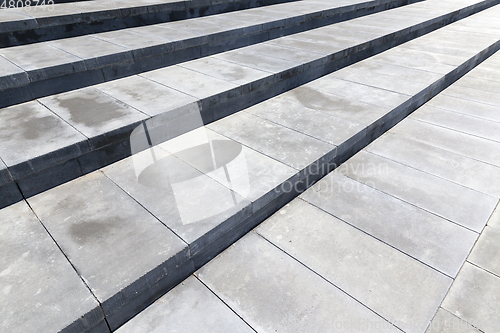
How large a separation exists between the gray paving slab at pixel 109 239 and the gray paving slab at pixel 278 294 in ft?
1.64

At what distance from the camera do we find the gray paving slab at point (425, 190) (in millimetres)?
3762

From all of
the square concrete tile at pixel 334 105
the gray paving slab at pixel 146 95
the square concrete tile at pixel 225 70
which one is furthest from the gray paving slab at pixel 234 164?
the square concrete tile at pixel 334 105

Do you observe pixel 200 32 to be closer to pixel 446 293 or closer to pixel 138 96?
pixel 138 96

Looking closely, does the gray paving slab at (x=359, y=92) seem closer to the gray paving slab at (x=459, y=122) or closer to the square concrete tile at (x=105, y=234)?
the gray paving slab at (x=459, y=122)

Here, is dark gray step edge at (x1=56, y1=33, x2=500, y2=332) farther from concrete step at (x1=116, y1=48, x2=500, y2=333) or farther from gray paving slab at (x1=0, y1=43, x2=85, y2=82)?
gray paving slab at (x1=0, y1=43, x2=85, y2=82)

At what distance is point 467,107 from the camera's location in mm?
6324

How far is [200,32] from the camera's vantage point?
23.5 ft

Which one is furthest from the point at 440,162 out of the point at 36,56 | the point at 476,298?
the point at 36,56

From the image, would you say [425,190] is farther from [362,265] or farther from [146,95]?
[146,95]

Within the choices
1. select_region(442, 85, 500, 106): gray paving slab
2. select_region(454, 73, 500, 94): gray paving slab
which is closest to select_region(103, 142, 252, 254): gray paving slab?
select_region(442, 85, 500, 106): gray paving slab

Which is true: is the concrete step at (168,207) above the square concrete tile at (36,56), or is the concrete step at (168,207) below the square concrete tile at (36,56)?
below

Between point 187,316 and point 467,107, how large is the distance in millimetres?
6520

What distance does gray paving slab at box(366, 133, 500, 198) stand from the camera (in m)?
4.30

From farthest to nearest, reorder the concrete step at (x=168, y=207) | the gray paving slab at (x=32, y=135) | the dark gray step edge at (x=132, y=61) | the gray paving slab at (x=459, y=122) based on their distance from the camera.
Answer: the gray paving slab at (x=459, y=122) → the dark gray step edge at (x=132, y=61) → the gray paving slab at (x=32, y=135) → the concrete step at (x=168, y=207)
